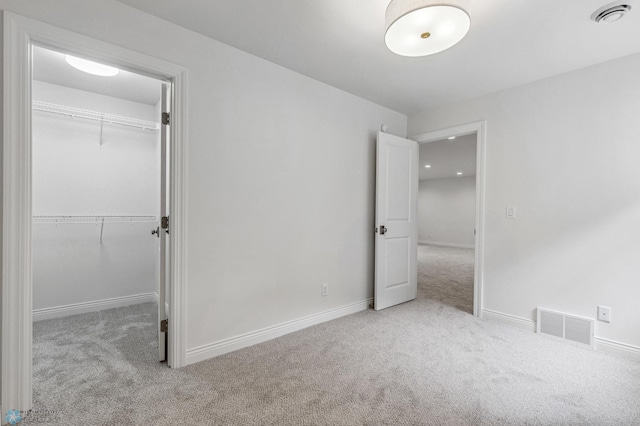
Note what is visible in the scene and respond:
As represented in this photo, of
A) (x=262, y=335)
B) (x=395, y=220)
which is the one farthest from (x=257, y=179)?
(x=395, y=220)

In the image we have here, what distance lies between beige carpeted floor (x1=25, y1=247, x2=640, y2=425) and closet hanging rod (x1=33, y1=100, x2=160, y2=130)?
2.14 metres

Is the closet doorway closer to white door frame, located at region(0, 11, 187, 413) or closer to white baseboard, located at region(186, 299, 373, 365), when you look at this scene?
white baseboard, located at region(186, 299, 373, 365)

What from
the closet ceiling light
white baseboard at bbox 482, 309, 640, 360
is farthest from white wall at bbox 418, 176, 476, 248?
the closet ceiling light

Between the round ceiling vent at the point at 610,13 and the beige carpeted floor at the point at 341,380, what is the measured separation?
238 cm

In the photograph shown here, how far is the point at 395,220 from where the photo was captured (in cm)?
356

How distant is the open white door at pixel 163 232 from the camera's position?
2.17 metres

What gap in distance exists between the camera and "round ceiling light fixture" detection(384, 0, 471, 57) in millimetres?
1420

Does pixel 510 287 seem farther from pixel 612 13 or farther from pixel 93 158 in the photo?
pixel 93 158

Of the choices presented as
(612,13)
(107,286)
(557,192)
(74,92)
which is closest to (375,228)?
(557,192)

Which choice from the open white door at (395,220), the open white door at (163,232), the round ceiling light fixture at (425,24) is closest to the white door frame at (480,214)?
the open white door at (395,220)

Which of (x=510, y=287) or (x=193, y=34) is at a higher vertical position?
(x=193, y=34)

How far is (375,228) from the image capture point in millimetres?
3467

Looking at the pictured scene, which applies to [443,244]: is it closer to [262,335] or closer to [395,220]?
[395,220]

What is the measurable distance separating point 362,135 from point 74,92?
10.4 feet
